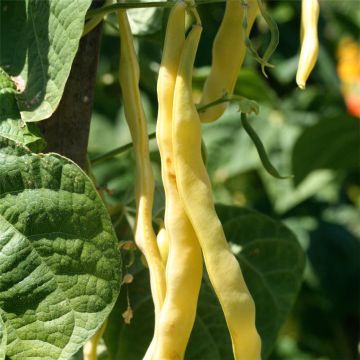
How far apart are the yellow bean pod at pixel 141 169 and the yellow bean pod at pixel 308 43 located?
0.18m

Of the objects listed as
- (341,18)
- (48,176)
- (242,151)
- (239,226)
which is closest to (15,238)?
(48,176)

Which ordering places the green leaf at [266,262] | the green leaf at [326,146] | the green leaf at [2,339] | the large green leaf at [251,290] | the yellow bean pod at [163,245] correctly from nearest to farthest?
1. the green leaf at [2,339]
2. the yellow bean pod at [163,245]
3. the large green leaf at [251,290]
4. the green leaf at [266,262]
5. the green leaf at [326,146]

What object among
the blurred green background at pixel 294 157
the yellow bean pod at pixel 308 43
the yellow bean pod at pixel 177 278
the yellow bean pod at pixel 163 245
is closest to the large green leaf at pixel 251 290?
the yellow bean pod at pixel 163 245

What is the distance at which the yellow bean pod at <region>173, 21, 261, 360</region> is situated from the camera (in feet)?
2.63

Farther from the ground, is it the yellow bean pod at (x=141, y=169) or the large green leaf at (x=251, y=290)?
the yellow bean pod at (x=141, y=169)

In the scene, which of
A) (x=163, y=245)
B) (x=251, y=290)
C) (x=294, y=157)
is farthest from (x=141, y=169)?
(x=294, y=157)

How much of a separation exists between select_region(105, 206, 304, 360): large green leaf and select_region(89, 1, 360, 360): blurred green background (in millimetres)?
690

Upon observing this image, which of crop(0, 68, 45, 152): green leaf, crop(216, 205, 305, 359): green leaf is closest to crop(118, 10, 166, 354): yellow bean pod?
crop(0, 68, 45, 152): green leaf

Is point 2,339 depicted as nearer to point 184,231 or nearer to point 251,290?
point 184,231

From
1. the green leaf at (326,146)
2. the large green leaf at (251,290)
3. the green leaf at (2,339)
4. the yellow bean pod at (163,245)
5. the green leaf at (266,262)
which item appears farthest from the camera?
the green leaf at (326,146)

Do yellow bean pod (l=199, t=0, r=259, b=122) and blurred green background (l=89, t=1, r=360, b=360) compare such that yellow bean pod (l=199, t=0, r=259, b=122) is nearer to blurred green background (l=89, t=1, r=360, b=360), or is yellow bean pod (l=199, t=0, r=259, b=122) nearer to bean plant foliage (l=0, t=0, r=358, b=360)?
bean plant foliage (l=0, t=0, r=358, b=360)

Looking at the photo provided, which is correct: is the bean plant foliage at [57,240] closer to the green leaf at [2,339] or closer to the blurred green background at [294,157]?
the green leaf at [2,339]

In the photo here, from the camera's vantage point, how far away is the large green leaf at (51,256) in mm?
827

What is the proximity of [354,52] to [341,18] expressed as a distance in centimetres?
47
